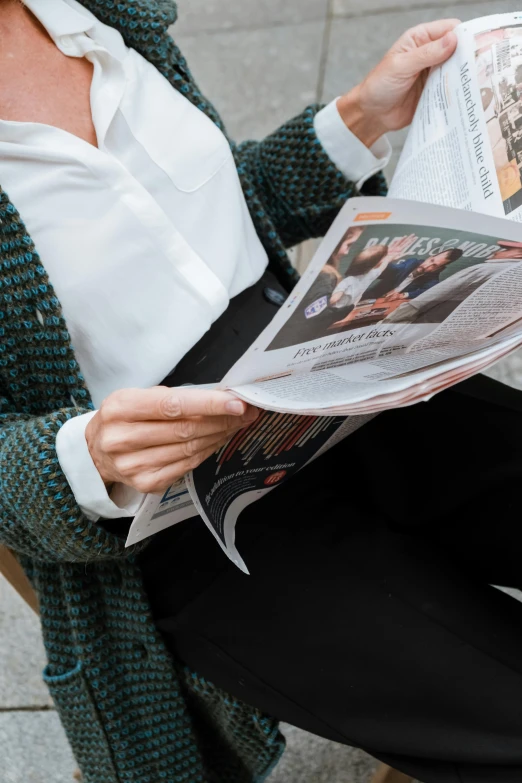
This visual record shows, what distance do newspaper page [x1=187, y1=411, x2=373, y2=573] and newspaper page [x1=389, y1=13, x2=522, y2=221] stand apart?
27cm

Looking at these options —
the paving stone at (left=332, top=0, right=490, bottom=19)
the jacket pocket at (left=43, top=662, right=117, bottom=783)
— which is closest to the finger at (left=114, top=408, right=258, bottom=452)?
the jacket pocket at (left=43, top=662, right=117, bottom=783)

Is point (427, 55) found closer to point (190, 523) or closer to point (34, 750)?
point (190, 523)

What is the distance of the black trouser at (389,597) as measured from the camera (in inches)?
34.5

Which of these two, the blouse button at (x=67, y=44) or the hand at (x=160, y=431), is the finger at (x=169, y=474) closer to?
the hand at (x=160, y=431)

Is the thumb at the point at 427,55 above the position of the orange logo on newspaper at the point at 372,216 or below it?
above

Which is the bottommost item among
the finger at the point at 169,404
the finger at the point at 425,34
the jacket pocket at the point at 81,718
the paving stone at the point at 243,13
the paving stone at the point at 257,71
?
the jacket pocket at the point at 81,718

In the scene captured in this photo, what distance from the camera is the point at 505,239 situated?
672 millimetres

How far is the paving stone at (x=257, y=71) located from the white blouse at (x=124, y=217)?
1.44 m

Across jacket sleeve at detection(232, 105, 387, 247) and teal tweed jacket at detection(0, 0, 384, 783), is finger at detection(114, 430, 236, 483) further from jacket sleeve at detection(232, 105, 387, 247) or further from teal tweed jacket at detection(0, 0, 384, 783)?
jacket sleeve at detection(232, 105, 387, 247)

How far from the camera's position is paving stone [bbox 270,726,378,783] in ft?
4.52

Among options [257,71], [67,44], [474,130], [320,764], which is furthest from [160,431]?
[257,71]

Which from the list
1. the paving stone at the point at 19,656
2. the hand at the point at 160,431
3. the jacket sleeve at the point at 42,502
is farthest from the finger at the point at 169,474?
the paving stone at the point at 19,656

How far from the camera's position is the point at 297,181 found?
46.3 inches

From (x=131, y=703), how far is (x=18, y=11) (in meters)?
0.86
